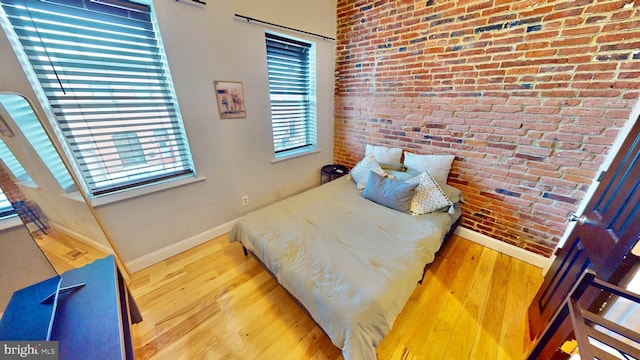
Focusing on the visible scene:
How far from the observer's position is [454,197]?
6.62 feet

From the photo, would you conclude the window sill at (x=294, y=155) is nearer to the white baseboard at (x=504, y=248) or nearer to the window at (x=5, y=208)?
the window at (x=5, y=208)

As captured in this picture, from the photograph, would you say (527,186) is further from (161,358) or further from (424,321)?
(161,358)

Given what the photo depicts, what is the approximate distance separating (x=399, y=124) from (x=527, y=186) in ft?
4.42

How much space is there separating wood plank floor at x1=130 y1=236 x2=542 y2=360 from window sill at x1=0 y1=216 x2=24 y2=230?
98cm

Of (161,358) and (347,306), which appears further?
(161,358)

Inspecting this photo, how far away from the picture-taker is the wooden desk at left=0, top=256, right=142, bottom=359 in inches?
29.7

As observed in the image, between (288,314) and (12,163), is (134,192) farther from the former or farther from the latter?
(288,314)

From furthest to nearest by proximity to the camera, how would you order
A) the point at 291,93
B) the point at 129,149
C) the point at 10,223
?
the point at 291,93, the point at 129,149, the point at 10,223

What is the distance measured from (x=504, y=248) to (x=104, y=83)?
3.77 m

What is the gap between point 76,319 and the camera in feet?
2.82

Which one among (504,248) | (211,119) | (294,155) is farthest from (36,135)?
(504,248)

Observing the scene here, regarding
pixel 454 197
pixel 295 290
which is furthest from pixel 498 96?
pixel 295 290

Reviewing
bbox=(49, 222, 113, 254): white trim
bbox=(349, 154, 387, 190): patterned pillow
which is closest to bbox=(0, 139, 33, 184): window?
bbox=(49, 222, 113, 254): white trim

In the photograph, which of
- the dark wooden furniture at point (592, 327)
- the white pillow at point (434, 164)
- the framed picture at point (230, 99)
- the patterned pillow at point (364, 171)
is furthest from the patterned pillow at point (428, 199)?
the framed picture at point (230, 99)
